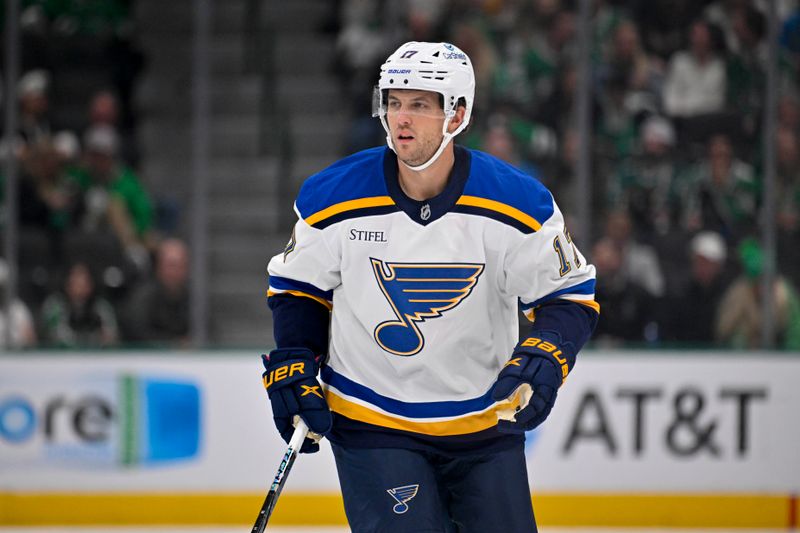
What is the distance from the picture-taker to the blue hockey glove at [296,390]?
9.10 feet

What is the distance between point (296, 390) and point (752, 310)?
3.31 meters

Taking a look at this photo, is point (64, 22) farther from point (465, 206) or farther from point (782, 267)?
point (465, 206)

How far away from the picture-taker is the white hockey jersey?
2729mm

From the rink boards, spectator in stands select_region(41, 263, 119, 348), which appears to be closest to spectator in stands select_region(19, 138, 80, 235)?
spectator in stands select_region(41, 263, 119, 348)

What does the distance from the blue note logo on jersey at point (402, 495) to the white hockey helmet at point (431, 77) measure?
0.62 metres

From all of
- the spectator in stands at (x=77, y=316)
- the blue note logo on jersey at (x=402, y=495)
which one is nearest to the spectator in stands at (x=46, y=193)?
the spectator in stands at (x=77, y=316)

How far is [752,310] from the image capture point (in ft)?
18.5

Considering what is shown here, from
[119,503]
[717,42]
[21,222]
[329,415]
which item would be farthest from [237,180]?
[329,415]

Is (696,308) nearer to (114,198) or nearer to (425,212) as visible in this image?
(114,198)

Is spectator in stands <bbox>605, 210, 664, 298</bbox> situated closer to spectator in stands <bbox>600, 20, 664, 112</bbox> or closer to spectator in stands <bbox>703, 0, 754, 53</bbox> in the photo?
spectator in stands <bbox>600, 20, 664, 112</bbox>

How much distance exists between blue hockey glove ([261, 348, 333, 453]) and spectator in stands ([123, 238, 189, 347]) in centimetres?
294

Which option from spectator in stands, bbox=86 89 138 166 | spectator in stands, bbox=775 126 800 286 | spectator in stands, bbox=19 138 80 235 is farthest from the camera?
spectator in stands, bbox=86 89 138 166

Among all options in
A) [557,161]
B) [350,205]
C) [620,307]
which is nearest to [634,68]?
[557,161]

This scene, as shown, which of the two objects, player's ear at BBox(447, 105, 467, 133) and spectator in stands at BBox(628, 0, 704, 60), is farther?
spectator in stands at BBox(628, 0, 704, 60)
